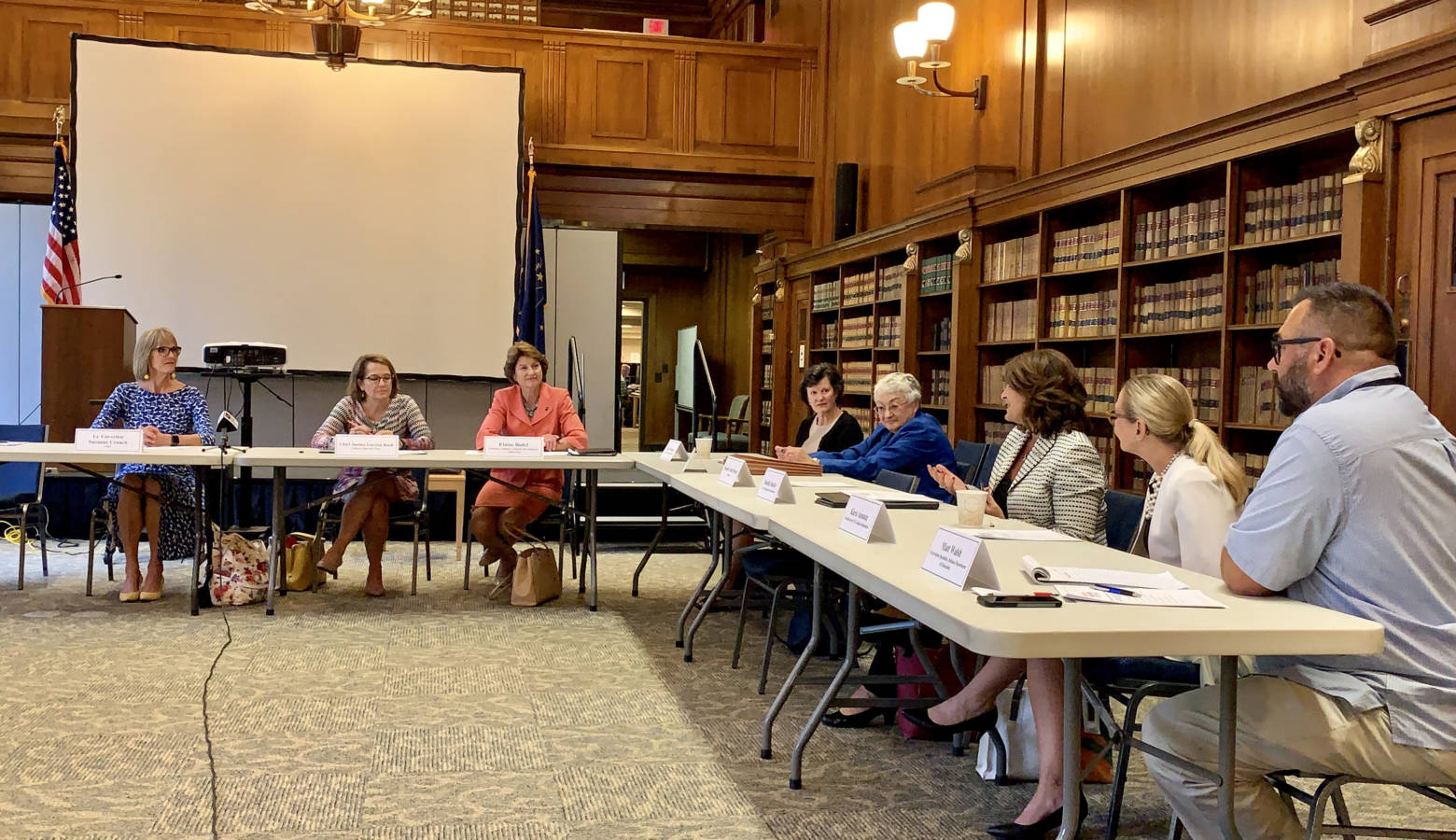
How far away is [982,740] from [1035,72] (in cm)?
435

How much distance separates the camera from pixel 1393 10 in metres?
3.82

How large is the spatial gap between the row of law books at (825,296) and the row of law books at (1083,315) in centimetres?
284

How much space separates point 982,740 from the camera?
319 cm

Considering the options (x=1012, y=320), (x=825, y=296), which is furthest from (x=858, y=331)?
(x=1012, y=320)

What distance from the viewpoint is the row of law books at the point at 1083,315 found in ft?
18.2

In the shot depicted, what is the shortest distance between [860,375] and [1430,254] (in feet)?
15.3

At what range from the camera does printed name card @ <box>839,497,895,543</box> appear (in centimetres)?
283

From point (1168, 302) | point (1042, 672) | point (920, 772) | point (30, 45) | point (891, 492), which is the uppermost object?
point (30, 45)

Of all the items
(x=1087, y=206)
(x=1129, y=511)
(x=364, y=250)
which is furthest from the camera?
(x=364, y=250)

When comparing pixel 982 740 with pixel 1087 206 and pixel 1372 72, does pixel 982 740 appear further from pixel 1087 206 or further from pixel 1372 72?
pixel 1087 206

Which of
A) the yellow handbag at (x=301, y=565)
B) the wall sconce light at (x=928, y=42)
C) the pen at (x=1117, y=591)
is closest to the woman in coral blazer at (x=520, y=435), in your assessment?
the yellow handbag at (x=301, y=565)

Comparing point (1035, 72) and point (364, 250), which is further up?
point (1035, 72)

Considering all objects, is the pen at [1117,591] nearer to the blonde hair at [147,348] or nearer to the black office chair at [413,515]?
the black office chair at [413,515]

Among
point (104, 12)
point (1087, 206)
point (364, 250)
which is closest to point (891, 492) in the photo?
point (1087, 206)
